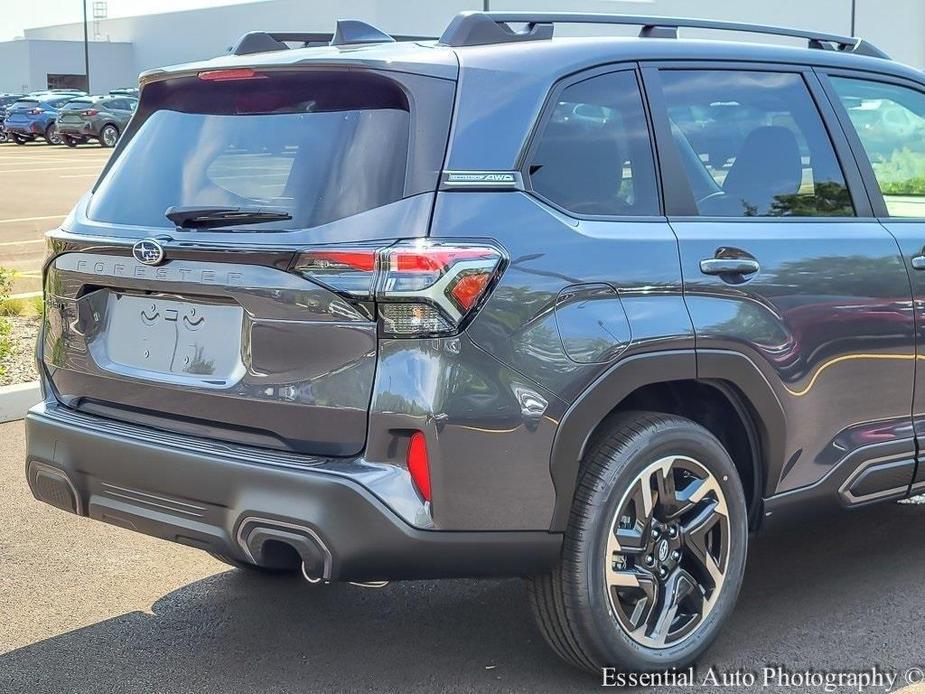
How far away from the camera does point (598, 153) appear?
142 inches

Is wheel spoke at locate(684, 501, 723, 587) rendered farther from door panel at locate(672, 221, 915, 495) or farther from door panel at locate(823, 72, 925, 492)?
door panel at locate(823, 72, 925, 492)

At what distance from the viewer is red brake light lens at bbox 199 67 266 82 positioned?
11.7ft

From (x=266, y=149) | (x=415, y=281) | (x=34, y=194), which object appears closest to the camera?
(x=415, y=281)

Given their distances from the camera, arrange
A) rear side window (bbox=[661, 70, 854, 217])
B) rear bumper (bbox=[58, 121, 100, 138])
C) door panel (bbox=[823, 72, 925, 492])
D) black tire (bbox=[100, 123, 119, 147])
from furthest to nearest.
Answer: black tire (bbox=[100, 123, 119, 147]) < rear bumper (bbox=[58, 121, 100, 138]) < door panel (bbox=[823, 72, 925, 492]) < rear side window (bbox=[661, 70, 854, 217])

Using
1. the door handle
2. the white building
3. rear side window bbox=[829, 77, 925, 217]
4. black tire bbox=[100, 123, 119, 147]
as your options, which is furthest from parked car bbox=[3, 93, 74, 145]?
the door handle

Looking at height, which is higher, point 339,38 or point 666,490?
point 339,38

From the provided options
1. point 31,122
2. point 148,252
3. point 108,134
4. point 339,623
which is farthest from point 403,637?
point 31,122

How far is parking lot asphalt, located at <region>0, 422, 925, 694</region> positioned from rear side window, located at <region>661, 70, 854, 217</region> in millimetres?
1336

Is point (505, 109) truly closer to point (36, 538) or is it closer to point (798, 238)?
point (798, 238)

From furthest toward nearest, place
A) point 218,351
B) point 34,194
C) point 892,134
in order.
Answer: point 34,194 → point 892,134 → point 218,351

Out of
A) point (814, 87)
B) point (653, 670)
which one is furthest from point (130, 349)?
point (814, 87)

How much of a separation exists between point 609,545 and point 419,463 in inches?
25.3

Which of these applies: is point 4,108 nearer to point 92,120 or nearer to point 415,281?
point 92,120

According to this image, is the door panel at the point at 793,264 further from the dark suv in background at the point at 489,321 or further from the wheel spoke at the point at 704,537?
the wheel spoke at the point at 704,537
